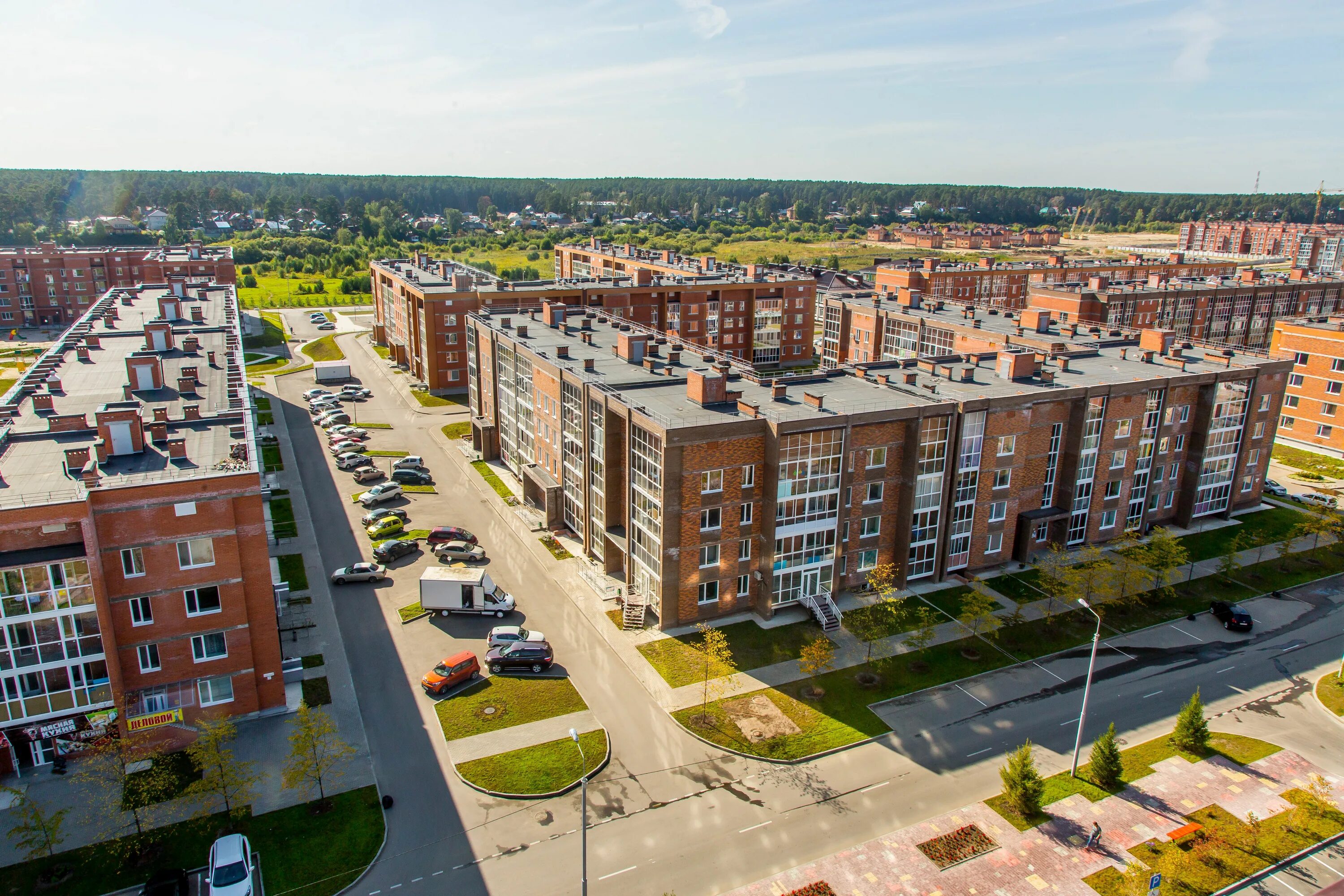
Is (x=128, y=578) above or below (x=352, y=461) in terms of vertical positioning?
above

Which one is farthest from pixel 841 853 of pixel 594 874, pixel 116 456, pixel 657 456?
pixel 116 456

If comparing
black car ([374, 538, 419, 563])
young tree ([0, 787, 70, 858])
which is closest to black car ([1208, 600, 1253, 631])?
black car ([374, 538, 419, 563])

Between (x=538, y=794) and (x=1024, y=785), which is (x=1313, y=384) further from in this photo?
(x=538, y=794)

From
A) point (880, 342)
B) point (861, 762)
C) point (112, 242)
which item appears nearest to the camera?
point (861, 762)

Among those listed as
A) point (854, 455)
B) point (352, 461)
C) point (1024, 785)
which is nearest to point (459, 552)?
point (352, 461)

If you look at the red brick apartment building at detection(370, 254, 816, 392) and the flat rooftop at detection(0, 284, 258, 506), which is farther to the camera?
the red brick apartment building at detection(370, 254, 816, 392)

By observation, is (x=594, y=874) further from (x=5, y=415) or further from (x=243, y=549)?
(x=5, y=415)

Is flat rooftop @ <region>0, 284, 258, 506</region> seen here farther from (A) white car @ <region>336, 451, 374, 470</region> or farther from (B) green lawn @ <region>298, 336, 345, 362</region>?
(B) green lawn @ <region>298, 336, 345, 362</region>
